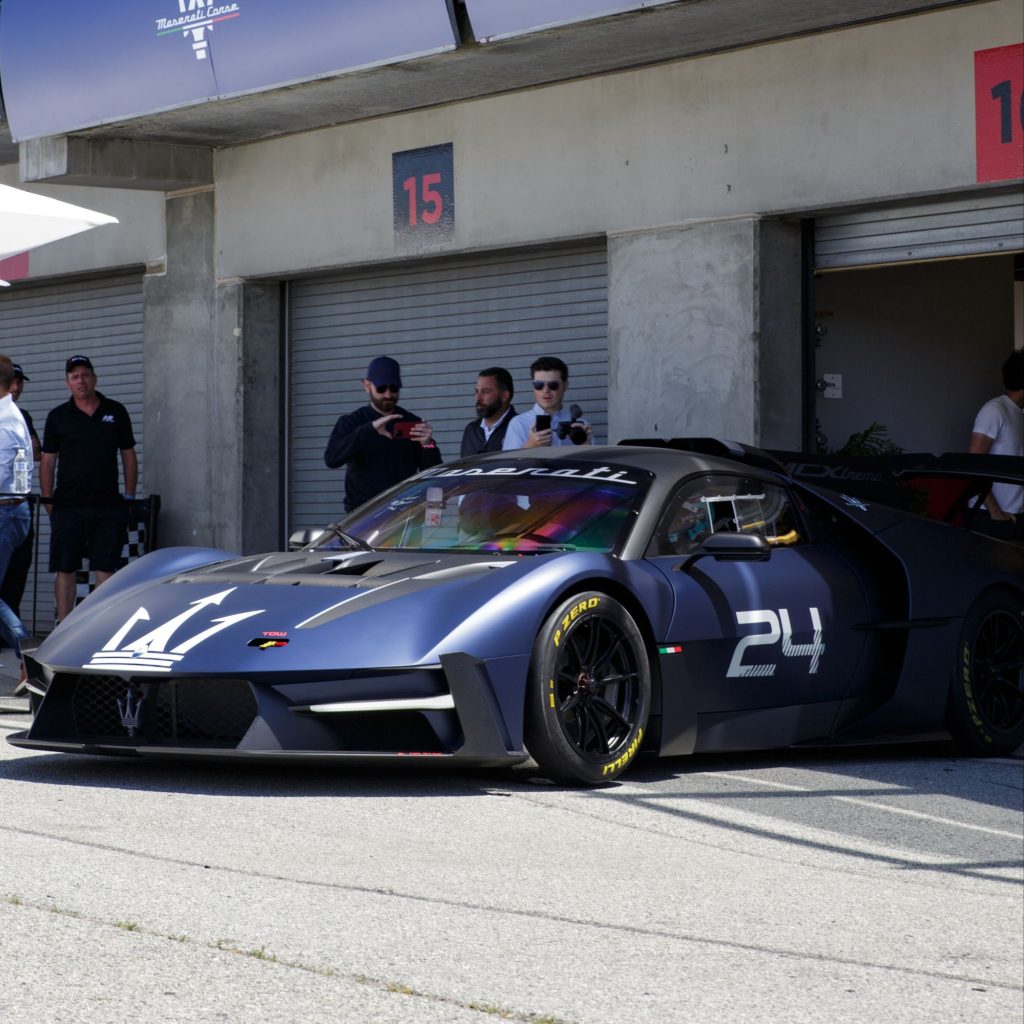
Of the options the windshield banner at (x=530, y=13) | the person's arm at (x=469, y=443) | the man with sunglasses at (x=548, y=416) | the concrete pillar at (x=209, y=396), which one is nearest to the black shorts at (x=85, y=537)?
the concrete pillar at (x=209, y=396)

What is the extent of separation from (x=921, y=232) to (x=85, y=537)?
5875 mm

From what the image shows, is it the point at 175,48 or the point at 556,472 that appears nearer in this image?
the point at 556,472

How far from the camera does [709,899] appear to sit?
4457 mm

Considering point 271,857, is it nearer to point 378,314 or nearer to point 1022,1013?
point 1022,1013

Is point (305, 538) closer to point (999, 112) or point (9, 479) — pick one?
point (9, 479)

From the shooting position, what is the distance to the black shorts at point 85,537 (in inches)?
491

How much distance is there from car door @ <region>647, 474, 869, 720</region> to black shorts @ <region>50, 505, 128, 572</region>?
21.4ft

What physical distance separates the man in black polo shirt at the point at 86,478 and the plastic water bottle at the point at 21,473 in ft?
10.7

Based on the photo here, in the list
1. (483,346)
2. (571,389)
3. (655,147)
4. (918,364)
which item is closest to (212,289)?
(483,346)

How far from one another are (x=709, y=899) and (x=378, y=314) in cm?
980

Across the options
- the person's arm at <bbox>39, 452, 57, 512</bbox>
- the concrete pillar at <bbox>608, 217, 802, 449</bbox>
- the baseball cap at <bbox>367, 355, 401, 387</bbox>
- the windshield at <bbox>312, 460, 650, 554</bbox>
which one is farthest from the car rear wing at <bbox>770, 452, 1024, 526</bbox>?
the person's arm at <bbox>39, 452, 57, 512</bbox>

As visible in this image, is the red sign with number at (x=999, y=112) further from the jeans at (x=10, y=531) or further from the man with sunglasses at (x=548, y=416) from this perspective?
the jeans at (x=10, y=531)

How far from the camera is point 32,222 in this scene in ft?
30.3

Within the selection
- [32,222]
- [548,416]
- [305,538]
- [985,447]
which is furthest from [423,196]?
[305,538]
